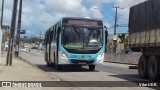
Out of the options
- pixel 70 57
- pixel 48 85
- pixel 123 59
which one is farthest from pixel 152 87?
pixel 123 59

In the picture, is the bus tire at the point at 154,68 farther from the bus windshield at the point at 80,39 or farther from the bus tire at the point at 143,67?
the bus windshield at the point at 80,39

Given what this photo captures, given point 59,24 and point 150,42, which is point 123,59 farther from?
point 150,42

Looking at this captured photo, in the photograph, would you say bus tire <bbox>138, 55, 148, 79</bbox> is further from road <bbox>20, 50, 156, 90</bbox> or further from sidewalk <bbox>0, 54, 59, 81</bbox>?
sidewalk <bbox>0, 54, 59, 81</bbox>

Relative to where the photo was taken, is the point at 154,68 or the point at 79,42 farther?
the point at 79,42

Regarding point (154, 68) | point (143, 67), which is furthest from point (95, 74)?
point (154, 68)

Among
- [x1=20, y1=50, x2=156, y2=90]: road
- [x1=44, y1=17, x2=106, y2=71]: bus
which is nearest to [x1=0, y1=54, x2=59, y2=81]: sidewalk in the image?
[x1=20, y1=50, x2=156, y2=90]: road

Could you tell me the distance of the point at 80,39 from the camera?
2506cm

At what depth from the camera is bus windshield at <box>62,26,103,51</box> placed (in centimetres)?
2505

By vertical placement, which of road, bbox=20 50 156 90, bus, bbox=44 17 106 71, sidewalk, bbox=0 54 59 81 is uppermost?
bus, bbox=44 17 106 71

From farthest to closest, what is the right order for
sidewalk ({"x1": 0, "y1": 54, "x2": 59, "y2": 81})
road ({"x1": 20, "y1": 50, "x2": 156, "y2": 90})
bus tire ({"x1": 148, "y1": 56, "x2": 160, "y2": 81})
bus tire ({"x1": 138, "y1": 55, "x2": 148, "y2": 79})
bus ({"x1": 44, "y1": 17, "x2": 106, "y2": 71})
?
bus ({"x1": 44, "y1": 17, "x2": 106, "y2": 71}) < road ({"x1": 20, "y1": 50, "x2": 156, "y2": 90}) < bus tire ({"x1": 138, "y1": 55, "x2": 148, "y2": 79}) < sidewalk ({"x1": 0, "y1": 54, "x2": 59, "y2": 81}) < bus tire ({"x1": 148, "y1": 56, "x2": 160, "y2": 81})

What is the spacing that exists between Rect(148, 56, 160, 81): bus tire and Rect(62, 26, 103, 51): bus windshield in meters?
6.78

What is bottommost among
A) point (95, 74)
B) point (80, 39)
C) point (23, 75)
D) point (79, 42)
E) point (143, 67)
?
point (95, 74)

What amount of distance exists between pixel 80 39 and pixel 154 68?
781 centimetres

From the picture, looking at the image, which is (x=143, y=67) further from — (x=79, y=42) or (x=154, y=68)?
(x=79, y=42)
